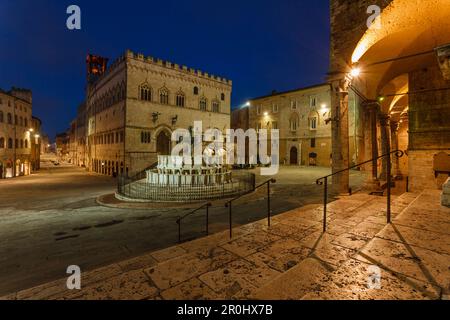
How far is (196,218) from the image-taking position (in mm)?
8961

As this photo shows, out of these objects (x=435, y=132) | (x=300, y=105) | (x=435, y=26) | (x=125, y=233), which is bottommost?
(x=125, y=233)

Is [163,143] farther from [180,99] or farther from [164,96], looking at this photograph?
[180,99]

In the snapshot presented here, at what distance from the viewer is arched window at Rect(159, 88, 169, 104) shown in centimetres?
2649

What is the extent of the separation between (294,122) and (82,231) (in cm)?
3596

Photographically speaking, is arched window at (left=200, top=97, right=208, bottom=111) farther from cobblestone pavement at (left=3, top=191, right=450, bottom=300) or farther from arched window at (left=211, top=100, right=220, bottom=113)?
cobblestone pavement at (left=3, top=191, right=450, bottom=300)

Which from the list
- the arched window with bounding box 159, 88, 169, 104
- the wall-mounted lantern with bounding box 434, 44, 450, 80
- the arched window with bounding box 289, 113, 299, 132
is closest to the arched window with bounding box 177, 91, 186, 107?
the arched window with bounding box 159, 88, 169, 104

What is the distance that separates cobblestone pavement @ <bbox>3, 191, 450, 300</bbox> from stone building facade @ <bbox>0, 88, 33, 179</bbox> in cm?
3306

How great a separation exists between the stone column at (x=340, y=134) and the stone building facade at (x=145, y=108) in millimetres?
20118

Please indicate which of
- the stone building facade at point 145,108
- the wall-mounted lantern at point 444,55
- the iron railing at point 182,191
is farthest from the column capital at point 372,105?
the stone building facade at point 145,108

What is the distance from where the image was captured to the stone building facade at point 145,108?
24.2 m
